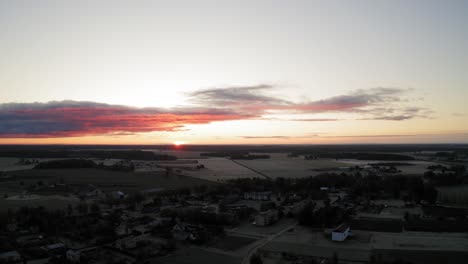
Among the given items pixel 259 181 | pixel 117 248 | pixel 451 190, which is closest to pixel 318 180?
pixel 259 181

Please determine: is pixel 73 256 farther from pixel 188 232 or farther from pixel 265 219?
pixel 265 219

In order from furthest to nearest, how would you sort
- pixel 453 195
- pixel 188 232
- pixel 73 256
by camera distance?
pixel 453 195 < pixel 188 232 < pixel 73 256

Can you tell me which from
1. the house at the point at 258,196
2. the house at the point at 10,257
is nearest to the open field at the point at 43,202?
the house at the point at 10,257

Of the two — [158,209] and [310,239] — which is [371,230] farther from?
[158,209]

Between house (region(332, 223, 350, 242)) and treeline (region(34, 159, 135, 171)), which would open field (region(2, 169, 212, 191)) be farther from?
house (region(332, 223, 350, 242))

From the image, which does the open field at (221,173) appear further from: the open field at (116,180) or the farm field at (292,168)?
the open field at (116,180)

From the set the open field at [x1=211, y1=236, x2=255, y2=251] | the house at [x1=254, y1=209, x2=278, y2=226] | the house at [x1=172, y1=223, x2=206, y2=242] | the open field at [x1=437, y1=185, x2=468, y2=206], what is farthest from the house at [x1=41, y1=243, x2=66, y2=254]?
the open field at [x1=437, y1=185, x2=468, y2=206]

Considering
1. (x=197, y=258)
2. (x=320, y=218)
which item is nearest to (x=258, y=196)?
(x=320, y=218)

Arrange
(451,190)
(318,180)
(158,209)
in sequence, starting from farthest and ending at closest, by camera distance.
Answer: (318,180)
(451,190)
(158,209)
